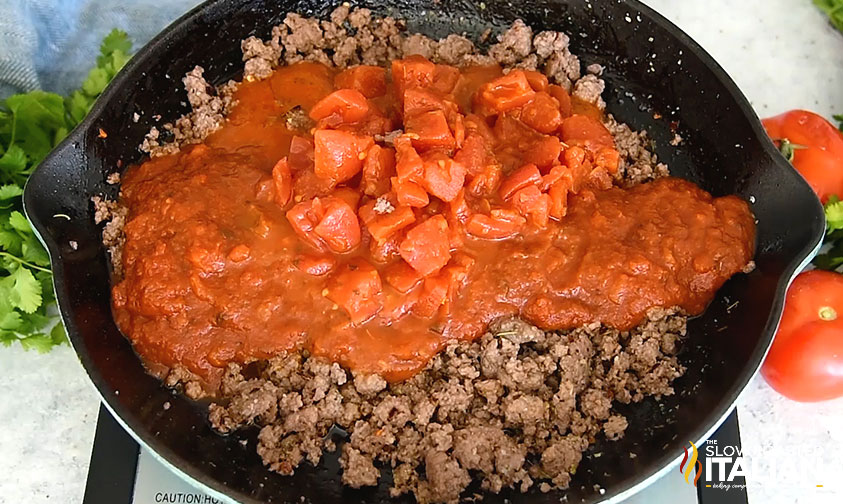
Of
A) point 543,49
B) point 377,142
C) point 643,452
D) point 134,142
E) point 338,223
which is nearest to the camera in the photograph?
point 643,452

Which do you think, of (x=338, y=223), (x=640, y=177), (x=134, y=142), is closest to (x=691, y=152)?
(x=640, y=177)

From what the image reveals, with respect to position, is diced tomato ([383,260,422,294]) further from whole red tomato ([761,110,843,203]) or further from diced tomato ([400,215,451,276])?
whole red tomato ([761,110,843,203])

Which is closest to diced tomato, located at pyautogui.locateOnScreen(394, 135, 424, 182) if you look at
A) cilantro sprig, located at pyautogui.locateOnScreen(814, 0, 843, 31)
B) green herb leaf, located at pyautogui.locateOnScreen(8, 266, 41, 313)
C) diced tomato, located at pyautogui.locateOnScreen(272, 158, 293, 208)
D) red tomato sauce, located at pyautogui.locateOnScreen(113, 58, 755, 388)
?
red tomato sauce, located at pyautogui.locateOnScreen(113, 58, 755, 388)

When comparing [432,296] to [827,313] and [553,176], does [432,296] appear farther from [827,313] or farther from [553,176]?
[827,313]

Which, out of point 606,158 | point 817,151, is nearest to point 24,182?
point 606,158

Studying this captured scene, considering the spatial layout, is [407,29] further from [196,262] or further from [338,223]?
[196,262]

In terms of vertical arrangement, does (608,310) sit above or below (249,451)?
above

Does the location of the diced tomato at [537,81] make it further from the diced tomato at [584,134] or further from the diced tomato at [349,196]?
the diced tomato at [349,196]
